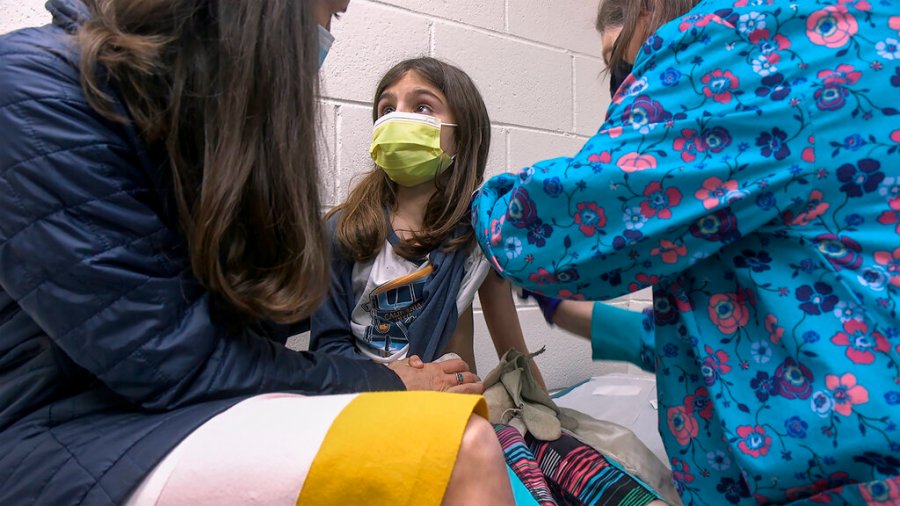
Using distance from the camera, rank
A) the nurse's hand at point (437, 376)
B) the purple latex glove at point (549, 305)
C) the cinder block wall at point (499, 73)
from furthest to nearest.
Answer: the cinder block wall at point (499, 73), the purple latex glove at point (549, 305), the nurse's hand at point (437, 376)

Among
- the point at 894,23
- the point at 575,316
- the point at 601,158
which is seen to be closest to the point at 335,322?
the point at 575,316

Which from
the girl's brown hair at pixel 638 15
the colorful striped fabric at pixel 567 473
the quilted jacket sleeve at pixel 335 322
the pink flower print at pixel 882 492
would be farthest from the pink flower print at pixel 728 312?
the quilted jacket sleeve at pixel 335 322

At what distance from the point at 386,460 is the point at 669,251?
1.54ft

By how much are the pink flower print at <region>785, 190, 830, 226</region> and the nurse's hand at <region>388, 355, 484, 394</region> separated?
0.62 metres

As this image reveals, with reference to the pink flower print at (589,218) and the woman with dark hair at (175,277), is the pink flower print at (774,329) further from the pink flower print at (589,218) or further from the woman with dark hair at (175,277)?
the woman with dark hair at (175,277)

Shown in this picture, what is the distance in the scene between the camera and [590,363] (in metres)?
2.14

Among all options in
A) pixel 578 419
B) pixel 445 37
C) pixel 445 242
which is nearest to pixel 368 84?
pixel 445 37

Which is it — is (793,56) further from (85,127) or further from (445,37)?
(445,37)

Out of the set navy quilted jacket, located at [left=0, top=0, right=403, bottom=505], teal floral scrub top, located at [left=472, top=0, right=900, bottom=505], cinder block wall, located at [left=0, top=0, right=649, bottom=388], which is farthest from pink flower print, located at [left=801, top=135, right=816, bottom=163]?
cinder block wall, located at [left=0, top=0, right=649, bottom=388]

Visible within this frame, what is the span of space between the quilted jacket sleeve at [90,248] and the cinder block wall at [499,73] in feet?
2.58

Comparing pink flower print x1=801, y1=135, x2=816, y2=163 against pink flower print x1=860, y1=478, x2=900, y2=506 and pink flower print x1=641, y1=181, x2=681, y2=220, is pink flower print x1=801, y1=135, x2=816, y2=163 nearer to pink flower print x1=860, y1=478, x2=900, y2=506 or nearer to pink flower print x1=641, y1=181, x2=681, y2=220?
pink flower print x1=641, y1=181, x2=681, y2=220

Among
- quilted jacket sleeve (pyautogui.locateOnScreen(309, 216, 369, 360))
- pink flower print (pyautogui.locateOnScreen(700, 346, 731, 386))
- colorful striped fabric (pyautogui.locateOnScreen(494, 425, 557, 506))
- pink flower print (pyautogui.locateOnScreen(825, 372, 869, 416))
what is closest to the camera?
pink flower print (pyautogui.locateOnScreen(825, 372, 869, 416))

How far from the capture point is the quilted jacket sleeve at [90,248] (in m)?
0.63

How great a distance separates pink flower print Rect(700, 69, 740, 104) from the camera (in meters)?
0.78
